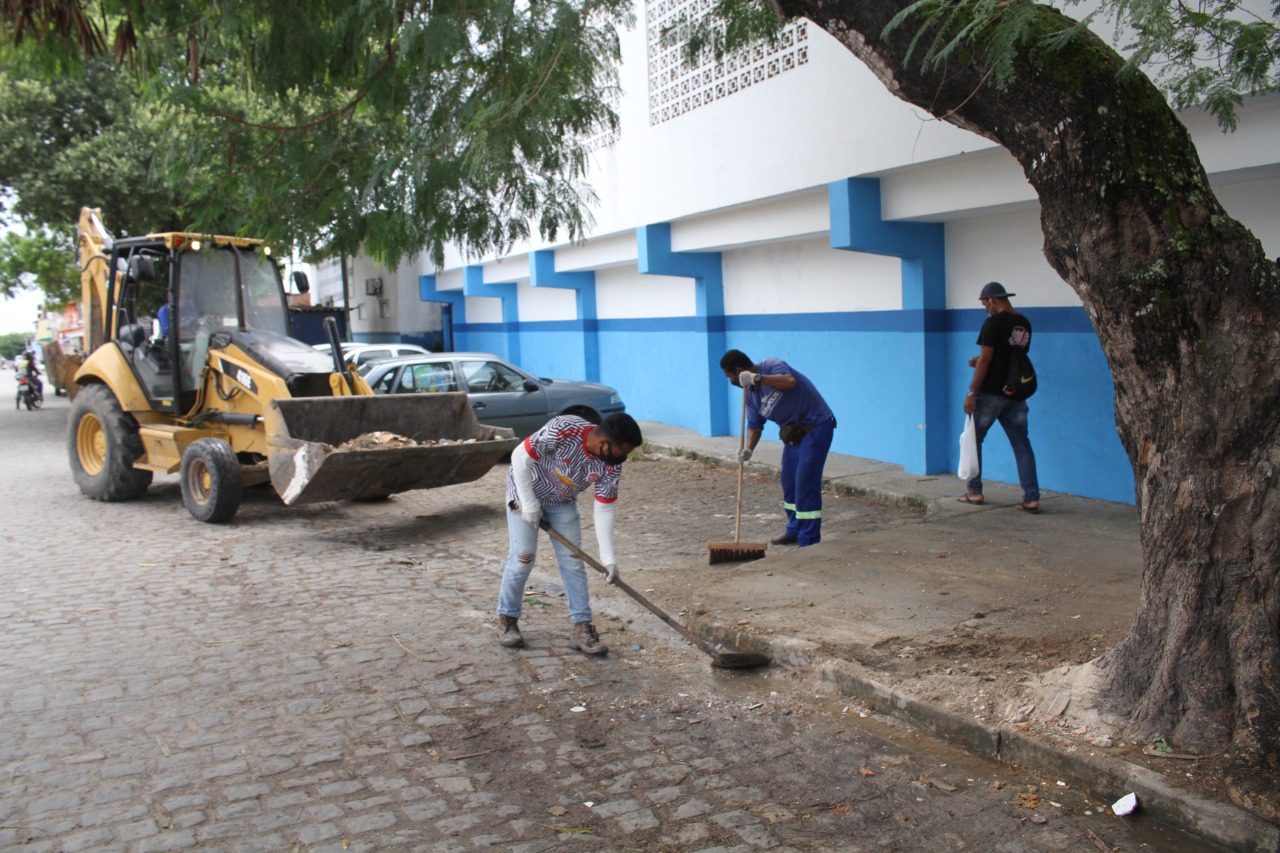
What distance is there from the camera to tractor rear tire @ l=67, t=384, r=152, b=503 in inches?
425

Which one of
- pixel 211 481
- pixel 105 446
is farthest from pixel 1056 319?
pixel 105 446

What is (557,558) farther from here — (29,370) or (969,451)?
(29,370)

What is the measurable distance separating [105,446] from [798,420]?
7591mm

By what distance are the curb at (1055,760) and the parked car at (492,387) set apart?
7.87 metres

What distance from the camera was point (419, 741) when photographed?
462 centimetres

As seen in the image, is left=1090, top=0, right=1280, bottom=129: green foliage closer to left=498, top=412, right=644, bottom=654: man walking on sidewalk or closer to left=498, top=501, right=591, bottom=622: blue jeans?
left=498, top=412, right=644, bottom=654: man walking on sidewalk

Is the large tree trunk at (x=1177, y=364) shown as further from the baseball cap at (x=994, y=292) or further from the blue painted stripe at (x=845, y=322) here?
the blue painted stripe at (x=845, y=322)

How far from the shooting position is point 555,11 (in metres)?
7.13

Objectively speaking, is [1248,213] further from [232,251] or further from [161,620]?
[232,251]

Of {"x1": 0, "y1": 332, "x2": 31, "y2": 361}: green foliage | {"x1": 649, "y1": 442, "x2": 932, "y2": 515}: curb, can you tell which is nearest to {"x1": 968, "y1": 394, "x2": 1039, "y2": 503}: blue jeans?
{"x1": 649, "y1": 442, "x2": 932, "y2": 515}: curb

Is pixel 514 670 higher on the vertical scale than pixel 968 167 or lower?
lower

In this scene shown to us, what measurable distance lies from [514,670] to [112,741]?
191 cm

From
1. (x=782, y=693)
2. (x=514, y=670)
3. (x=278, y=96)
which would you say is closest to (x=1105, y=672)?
(x=782, y=693)

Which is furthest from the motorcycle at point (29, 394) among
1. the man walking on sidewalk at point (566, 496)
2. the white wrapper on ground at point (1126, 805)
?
the white wrapper on ground at point (1126, 805)
